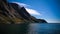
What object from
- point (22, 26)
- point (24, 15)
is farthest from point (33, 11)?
point (22, 26)

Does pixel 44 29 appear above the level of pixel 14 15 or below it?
below

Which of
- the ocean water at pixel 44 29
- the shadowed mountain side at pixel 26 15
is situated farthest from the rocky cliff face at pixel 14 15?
the ocean water at pixel 44 29

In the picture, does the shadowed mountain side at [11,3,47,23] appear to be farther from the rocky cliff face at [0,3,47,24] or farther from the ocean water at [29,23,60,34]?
the ocean water at [29,23,60,34]

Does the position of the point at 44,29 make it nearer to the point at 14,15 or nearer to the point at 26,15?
the point at 26,15

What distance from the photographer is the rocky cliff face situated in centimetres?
601

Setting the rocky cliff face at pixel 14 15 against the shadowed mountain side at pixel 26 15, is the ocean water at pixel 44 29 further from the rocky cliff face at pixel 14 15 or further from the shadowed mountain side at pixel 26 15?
the rocky cliff face at pixel 14 15

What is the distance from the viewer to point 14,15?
6078 millimetres

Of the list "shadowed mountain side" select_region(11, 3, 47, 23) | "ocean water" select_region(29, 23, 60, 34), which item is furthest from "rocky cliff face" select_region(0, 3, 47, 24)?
"ocean water" select_region(29, 23, 60, 34)

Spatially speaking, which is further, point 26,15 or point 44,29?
point 44,29

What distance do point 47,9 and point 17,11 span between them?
1177 mm

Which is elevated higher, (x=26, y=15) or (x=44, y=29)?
(x=26, y=15)

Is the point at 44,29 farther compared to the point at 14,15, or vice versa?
the point at 44,29

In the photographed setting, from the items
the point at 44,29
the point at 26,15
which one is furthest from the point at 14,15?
the point at 44,29

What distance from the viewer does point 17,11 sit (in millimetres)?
6160
